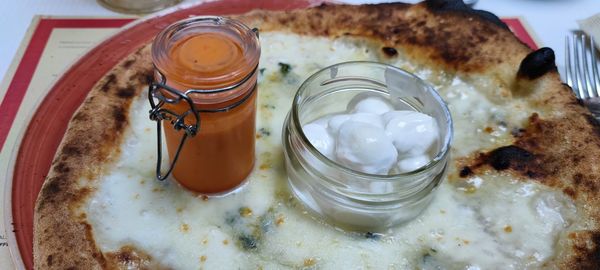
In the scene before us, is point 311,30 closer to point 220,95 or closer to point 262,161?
point 262,161

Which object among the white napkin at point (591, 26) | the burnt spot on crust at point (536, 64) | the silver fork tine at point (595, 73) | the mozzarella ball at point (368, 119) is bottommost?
the silver fork tine at point (595, 73)

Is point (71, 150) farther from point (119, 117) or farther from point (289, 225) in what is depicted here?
point (289, 225)

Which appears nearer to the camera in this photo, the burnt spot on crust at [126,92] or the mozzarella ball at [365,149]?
the mozzarella ball at [365,149]

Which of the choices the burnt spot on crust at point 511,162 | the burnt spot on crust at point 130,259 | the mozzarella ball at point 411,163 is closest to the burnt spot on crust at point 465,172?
the burnt spot on crust at point 511,162

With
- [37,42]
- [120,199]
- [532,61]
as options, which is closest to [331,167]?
[120,199]

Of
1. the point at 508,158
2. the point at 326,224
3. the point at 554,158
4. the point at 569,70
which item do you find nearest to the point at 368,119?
the point at 326,224

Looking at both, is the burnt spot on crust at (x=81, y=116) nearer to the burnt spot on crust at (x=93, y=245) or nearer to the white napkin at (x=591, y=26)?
the burnt spot on crust at (x=93, y=245)

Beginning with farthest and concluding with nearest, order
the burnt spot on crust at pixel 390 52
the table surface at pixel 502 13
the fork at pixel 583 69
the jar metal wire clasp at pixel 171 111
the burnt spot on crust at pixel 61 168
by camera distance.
Result: the table surface at pixel 502 13 → the fork at pixel 583 69 → the burnt spot on crust at pixel 390 52 → the burnt spot on crust at pixel 61 168 → the jar metal wire clasp at pixel 171 111

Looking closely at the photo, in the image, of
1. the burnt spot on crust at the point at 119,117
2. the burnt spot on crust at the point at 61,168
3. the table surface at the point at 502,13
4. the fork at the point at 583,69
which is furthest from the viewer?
the table surface at the point at 502,13
